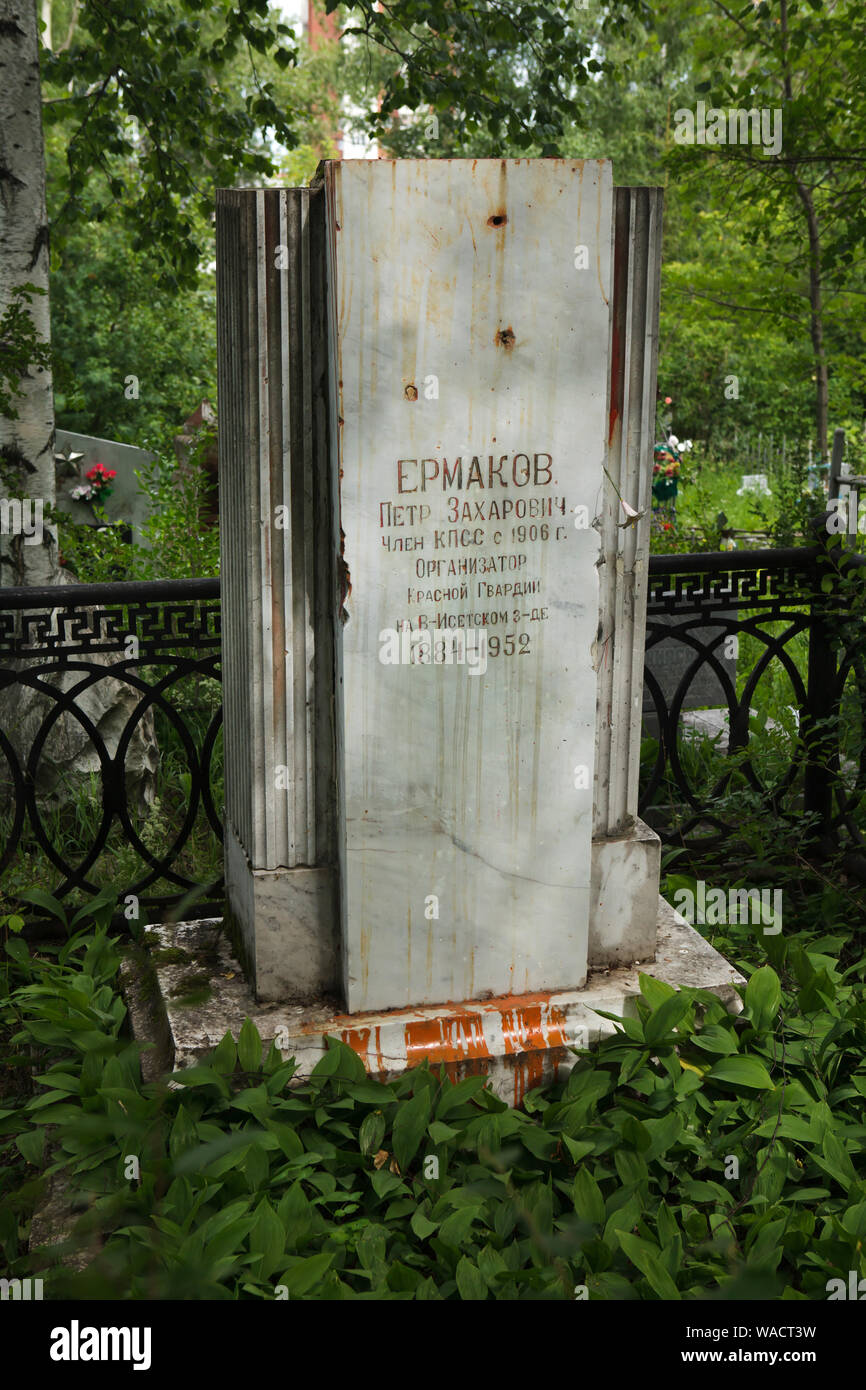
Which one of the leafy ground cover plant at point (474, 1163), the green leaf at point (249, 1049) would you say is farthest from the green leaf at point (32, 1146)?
the green leaf at point (249, 1049)

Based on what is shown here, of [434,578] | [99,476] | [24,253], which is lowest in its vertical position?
[434,578]

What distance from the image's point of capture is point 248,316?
8.63 feet

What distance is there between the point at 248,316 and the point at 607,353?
2.57 feet

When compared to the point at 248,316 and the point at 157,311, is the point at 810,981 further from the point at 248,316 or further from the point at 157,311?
the point at 157,311

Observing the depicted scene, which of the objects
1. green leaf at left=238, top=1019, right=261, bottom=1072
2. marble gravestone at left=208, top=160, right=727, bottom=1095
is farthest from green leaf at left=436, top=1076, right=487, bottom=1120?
green leaf at left=238, top=1019, right=261, bottom=1072

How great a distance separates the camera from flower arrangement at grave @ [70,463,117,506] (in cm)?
998

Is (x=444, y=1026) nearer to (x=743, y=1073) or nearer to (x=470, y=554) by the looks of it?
(x=743, y=1073)

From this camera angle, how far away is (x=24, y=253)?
5078 millimetres

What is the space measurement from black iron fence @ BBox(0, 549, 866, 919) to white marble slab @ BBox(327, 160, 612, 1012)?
2.26 ft

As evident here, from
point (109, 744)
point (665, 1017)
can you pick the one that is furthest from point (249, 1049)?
point (109, 744)

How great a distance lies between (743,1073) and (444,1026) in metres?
0.67

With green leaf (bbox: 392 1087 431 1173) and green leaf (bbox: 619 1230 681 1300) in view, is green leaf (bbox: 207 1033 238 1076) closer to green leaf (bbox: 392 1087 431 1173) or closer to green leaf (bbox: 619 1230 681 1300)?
green leaf (bbox: 392 1087 431 1173)

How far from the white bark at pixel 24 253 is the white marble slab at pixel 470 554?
2.84 metres
